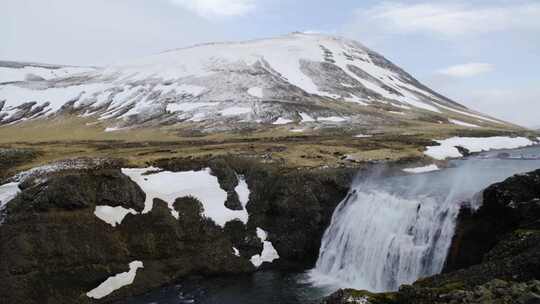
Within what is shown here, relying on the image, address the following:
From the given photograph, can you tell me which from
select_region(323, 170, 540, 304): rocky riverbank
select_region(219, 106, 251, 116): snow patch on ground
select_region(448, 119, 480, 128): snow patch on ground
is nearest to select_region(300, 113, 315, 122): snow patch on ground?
select_region(219, 106, 251, 116): snow patch on ground

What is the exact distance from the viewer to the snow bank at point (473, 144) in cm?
8856

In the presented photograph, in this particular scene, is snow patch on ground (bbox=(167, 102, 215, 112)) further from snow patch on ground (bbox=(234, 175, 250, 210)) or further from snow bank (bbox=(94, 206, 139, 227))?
snow bank (bbox=(94, 206, 139, 227))

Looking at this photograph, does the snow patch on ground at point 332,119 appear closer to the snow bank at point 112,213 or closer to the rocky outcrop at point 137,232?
the rocky outcrop at point 137,232

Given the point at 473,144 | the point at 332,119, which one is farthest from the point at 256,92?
the point at 473,144

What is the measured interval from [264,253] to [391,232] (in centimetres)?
1474

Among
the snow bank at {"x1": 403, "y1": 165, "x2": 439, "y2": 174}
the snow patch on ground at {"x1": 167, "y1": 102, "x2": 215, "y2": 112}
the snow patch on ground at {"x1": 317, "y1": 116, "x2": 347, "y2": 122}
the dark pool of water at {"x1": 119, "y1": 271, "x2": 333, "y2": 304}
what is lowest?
the dark pool of water at {"x1": 119, "y1": 271, "x2": 333, "y2": 304}

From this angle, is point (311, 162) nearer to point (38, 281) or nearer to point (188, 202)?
point (188, 202)

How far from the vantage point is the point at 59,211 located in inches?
1903

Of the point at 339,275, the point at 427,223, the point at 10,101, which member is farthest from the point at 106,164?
the point at 10,101

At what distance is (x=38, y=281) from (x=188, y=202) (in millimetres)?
17420

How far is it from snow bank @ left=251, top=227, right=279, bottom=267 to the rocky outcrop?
2.22 ft

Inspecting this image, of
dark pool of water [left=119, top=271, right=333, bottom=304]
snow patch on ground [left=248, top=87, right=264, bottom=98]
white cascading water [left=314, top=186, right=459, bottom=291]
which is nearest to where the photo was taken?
white cascading water [left=314, top=186, right=459, bottom=291]

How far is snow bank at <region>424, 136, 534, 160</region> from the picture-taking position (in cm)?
8856

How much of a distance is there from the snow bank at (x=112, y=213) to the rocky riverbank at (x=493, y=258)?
3057 centimetres
